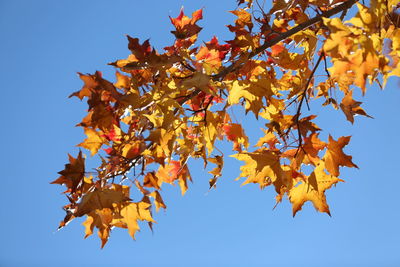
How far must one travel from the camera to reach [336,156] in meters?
1.58

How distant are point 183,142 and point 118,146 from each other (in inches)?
12.0

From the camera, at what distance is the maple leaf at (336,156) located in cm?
156

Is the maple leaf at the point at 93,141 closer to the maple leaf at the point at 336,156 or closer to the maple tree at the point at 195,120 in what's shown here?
the maple tree at the point at 195,120

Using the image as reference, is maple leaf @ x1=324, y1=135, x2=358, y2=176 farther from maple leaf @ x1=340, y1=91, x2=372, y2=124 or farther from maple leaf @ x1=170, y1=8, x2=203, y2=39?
maple leaf @ x1=170, y1=8, x2=203, y2=39

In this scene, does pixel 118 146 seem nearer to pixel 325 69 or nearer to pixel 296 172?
pixel 296 172

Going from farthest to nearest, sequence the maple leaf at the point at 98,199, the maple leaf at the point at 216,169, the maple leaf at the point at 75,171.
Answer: the maple leaf at the point at 216,169 → the maple leaf at the point at 75,171 → the maple leaf at the point at 98,199

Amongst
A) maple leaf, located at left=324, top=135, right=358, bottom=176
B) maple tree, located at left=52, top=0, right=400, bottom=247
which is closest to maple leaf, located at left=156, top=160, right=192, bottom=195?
maple tree, located at left=52, top=0, right=400, bottom=247

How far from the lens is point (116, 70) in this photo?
5.72 ft

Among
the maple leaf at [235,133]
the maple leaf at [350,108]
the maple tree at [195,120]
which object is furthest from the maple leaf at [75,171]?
the maple leaf at [350,108]

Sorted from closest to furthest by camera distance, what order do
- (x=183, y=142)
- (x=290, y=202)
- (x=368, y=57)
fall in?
(x=368, y=57), (x=290, y=202), (x=183, y=142)

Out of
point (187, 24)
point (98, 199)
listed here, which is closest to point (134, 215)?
point (98, 199)

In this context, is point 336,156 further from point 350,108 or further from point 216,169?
point 216,169

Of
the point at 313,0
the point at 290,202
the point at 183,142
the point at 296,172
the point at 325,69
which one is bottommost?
the point at 290,202

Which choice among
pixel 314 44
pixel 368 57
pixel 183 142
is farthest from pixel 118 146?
pixel 368 57
